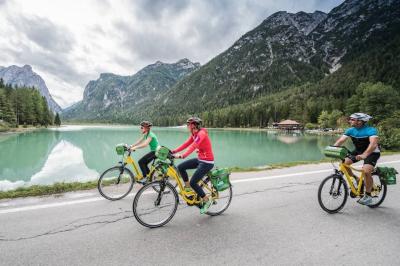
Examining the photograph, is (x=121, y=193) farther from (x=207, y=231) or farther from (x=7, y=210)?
(x=207, y=231)

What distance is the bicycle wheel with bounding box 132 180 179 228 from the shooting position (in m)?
5.18

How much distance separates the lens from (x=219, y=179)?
6168mm

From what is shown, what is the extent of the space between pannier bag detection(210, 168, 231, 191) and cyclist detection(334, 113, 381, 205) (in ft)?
10.3

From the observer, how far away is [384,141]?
23.4 m

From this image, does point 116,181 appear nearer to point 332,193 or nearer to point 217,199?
point 217,199

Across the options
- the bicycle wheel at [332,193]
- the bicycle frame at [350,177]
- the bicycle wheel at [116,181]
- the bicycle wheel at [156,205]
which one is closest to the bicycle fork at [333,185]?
the bicycle wheel at [332,193]

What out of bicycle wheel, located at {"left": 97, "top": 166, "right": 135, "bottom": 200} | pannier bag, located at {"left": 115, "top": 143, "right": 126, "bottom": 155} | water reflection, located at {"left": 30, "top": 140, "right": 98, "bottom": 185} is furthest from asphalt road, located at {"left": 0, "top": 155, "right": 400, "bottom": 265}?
water reflection, located at {"left": 30, "top": 140, "right": 98, "bottom": 185}

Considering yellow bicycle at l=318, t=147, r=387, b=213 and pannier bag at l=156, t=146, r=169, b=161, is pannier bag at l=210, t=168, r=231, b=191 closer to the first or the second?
pannier bag at l=156, t=146, r=169, b=161

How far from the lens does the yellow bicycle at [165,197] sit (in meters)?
5.20

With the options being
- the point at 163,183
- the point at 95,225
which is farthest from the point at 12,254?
the point at 163,183

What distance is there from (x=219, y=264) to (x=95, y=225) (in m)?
3.04

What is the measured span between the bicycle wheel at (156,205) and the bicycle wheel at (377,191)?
5634 millimetres

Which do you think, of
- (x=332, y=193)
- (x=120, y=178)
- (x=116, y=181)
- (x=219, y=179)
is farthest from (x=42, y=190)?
(x=332, y=193)

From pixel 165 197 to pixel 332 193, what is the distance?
4.46 m
